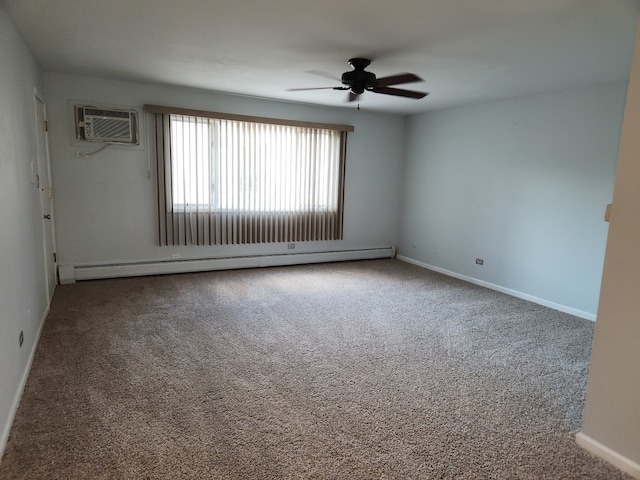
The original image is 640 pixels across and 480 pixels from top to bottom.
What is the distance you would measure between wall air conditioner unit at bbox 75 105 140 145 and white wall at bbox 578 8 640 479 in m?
4.94

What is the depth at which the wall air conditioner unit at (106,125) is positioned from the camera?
183 inches

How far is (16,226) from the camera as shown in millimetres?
2660

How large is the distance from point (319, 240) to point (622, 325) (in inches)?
184

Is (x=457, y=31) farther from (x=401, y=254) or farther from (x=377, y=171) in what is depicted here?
(x=401, y=254)

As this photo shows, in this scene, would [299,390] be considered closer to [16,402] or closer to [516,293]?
[16,402]

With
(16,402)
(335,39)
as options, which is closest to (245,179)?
(335,39)

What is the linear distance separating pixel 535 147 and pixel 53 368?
526 cm

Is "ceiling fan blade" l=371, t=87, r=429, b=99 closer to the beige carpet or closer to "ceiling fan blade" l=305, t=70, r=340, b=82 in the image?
"ceiling fan blade" l=305, t=70, r=340, b=82

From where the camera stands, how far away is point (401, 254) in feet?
23.0

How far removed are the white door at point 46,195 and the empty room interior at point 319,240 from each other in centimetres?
7

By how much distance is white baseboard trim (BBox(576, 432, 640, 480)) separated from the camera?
196cm

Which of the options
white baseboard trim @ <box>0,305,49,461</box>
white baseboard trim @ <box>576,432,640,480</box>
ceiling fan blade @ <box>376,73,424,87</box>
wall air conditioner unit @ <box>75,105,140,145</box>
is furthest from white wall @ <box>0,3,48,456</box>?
white baseboard trim @ <box>576,432,640,480</box>

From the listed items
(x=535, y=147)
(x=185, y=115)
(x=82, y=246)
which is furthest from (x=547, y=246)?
(x=82, y=246)

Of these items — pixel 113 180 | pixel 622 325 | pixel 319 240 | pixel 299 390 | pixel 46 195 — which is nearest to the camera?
pixel 622 325
